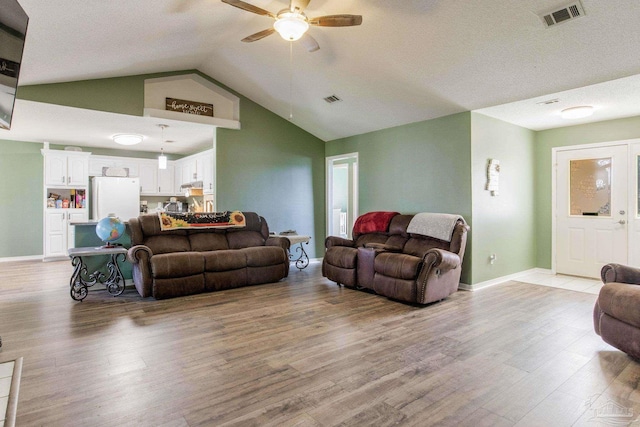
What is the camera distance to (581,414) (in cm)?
194

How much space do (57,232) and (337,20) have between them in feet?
24.7

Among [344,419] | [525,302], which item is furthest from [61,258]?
[525,302]

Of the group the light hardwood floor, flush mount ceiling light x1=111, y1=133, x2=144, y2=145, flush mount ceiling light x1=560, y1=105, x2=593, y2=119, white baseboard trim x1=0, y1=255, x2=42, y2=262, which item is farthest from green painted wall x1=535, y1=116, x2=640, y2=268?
white baseboard trim x1=0, y1=255, x2=42, y2=262

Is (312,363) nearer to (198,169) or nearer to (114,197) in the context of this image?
(198,169)

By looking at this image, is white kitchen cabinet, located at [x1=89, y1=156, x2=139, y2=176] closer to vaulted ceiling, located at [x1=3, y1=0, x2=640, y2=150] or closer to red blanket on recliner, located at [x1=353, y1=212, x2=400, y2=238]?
vaulted ceiling, located at [x1=3, y1=0, x2=640, y2=150]

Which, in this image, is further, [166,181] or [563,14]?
[166,181]

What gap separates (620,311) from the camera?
8.56 feet

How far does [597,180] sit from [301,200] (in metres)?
4.85

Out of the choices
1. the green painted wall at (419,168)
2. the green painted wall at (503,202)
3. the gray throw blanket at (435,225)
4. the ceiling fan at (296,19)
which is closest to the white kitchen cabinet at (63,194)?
the green painted wall at (419,168)

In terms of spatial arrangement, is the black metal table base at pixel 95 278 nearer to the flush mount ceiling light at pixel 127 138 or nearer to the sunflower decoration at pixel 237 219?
the sunflower decoration at pixel 237 219

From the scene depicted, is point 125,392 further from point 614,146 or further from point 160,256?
point 614,146

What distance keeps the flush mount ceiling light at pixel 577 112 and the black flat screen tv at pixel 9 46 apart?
5.71 meters

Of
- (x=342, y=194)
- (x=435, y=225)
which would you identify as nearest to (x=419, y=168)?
(x=435, y=225)

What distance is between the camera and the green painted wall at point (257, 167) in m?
5.29
